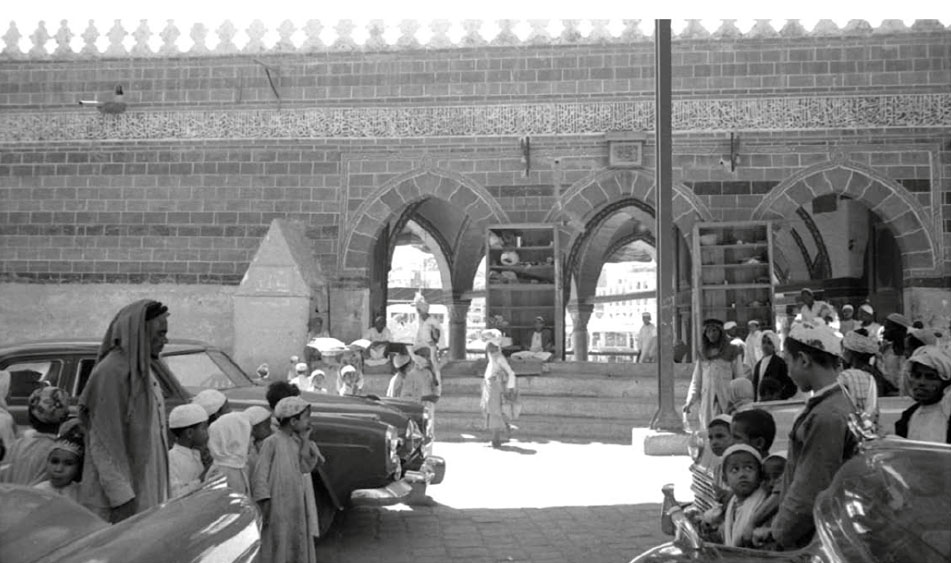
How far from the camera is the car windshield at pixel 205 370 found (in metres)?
6.51

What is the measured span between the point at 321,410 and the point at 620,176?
896cm

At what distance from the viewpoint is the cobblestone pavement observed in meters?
5.78

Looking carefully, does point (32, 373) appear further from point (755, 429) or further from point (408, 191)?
point (408, 191)

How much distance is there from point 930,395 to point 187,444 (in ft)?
11.4

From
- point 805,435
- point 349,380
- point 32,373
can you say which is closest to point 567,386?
point 349,380

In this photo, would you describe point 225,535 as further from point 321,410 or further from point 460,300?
point 460,300

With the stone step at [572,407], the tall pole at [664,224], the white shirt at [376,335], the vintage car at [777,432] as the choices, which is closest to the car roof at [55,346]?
the vintage car at [777,432]

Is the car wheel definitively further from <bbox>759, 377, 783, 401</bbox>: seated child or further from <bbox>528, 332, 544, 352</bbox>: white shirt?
<bbox>528, 332, 544, 352</bbox>: white shirt

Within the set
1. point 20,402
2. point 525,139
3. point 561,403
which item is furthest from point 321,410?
point 525,139

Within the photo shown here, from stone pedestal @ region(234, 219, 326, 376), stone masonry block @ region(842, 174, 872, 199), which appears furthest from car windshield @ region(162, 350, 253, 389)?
stone masonry block @ region(842, 174, 872, 199)

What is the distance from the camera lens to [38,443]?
4059 millimetres

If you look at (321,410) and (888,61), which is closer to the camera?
(321,410)

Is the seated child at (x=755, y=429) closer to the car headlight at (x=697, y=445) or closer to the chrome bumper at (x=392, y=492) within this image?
the car headlight at (x=697, y=445)

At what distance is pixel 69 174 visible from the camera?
15.0m
